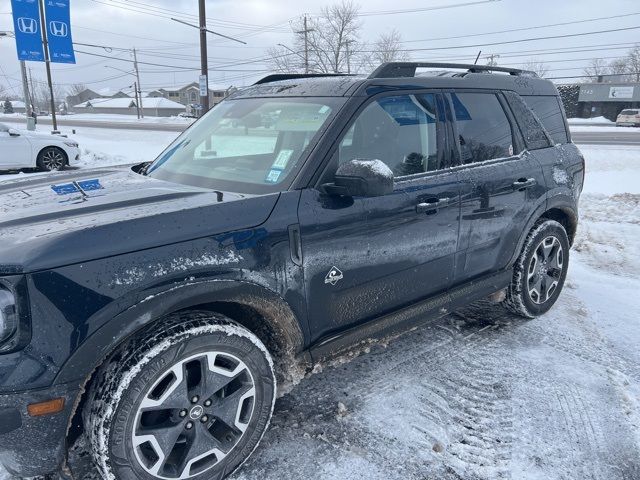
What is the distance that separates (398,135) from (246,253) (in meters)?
1.31

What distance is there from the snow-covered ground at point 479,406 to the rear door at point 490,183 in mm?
653

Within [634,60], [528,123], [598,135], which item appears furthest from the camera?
[634,60]

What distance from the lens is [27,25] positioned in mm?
17672

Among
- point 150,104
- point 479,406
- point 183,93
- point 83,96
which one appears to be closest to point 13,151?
point 479,406

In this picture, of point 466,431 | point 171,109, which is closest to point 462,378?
point 466,431

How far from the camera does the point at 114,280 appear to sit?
1.92m

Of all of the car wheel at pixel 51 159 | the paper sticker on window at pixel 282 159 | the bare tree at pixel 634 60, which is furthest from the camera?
the bare tree at pixel 634 60

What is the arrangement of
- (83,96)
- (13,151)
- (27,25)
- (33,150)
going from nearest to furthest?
(13,151)
(33,150)
(27,25)
(83,96)

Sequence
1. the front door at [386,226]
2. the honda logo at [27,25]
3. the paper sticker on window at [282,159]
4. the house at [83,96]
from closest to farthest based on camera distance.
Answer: the front door at [386,226] < the paper sticker on window at [282,159] < the honda logo at [27,25] < the house at [83,96]

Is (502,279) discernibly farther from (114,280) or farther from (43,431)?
(43,431)

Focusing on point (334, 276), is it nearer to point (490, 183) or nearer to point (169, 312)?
point (169, 312)

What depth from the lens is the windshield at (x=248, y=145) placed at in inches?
107

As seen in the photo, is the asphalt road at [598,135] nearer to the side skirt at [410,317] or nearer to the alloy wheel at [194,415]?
the side skirt at [410,317]

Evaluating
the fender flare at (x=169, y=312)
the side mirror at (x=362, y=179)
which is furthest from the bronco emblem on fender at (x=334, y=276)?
the side mirror at (x=362, y=179)
